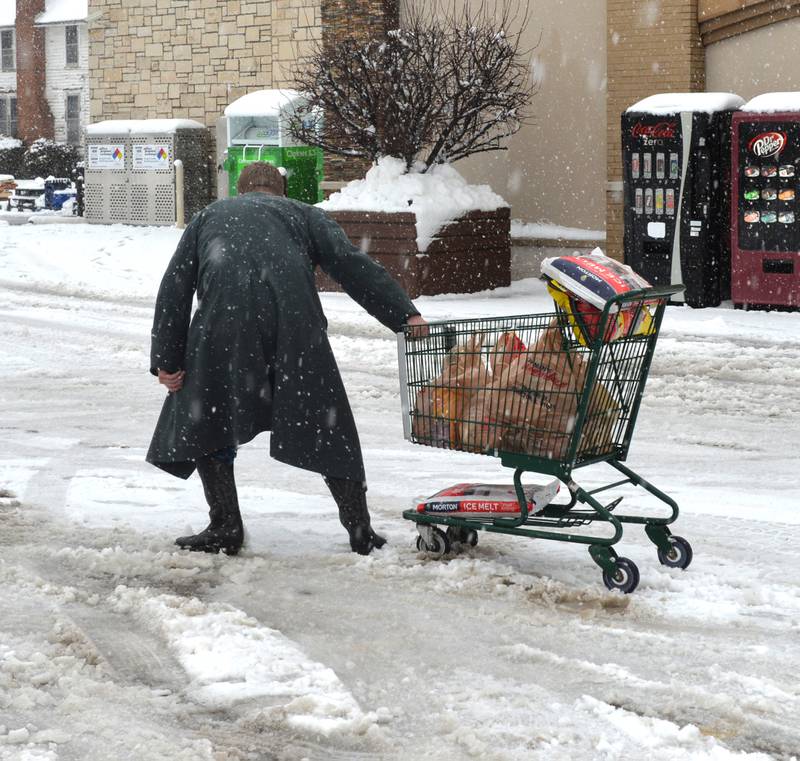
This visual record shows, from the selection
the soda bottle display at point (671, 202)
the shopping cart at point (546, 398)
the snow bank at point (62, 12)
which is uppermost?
the snow bank at point (62, 12)

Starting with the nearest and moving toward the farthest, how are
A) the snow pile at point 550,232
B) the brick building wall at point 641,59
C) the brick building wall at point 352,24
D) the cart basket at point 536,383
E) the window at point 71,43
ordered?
the cart basket at point 536,383 < the brick building wall at point 641,59 < the snow pile at point 550,232 < the brick building wall at point 352,24 < the window at point 71,43

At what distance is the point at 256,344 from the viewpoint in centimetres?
549

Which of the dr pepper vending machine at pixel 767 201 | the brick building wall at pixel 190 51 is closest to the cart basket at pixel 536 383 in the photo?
the dr pepper vending machine at pixel 767 201

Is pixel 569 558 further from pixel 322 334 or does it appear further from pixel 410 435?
pixel 322 334

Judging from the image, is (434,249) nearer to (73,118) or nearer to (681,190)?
(681,190)

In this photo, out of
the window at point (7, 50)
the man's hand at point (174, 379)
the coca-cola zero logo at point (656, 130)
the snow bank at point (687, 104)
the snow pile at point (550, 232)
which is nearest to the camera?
the man's hand at point (174, 379)

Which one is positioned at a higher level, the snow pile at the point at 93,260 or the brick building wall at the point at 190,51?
the brick building wall at the point at 190,51

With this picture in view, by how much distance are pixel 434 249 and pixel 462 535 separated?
31.6 ft

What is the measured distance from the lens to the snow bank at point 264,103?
20781mm

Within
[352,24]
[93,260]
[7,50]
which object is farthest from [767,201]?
[7,50]

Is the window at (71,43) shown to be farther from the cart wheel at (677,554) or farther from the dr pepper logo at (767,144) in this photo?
the cart wheel at (677,554)

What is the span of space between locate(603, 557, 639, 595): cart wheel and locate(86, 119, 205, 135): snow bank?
19250 millimetres

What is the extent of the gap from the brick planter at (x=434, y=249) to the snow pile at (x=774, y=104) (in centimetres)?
348

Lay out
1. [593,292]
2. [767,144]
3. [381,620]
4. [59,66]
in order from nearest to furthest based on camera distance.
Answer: [381,620] → [593,292] → [767,144] → [59,66]
